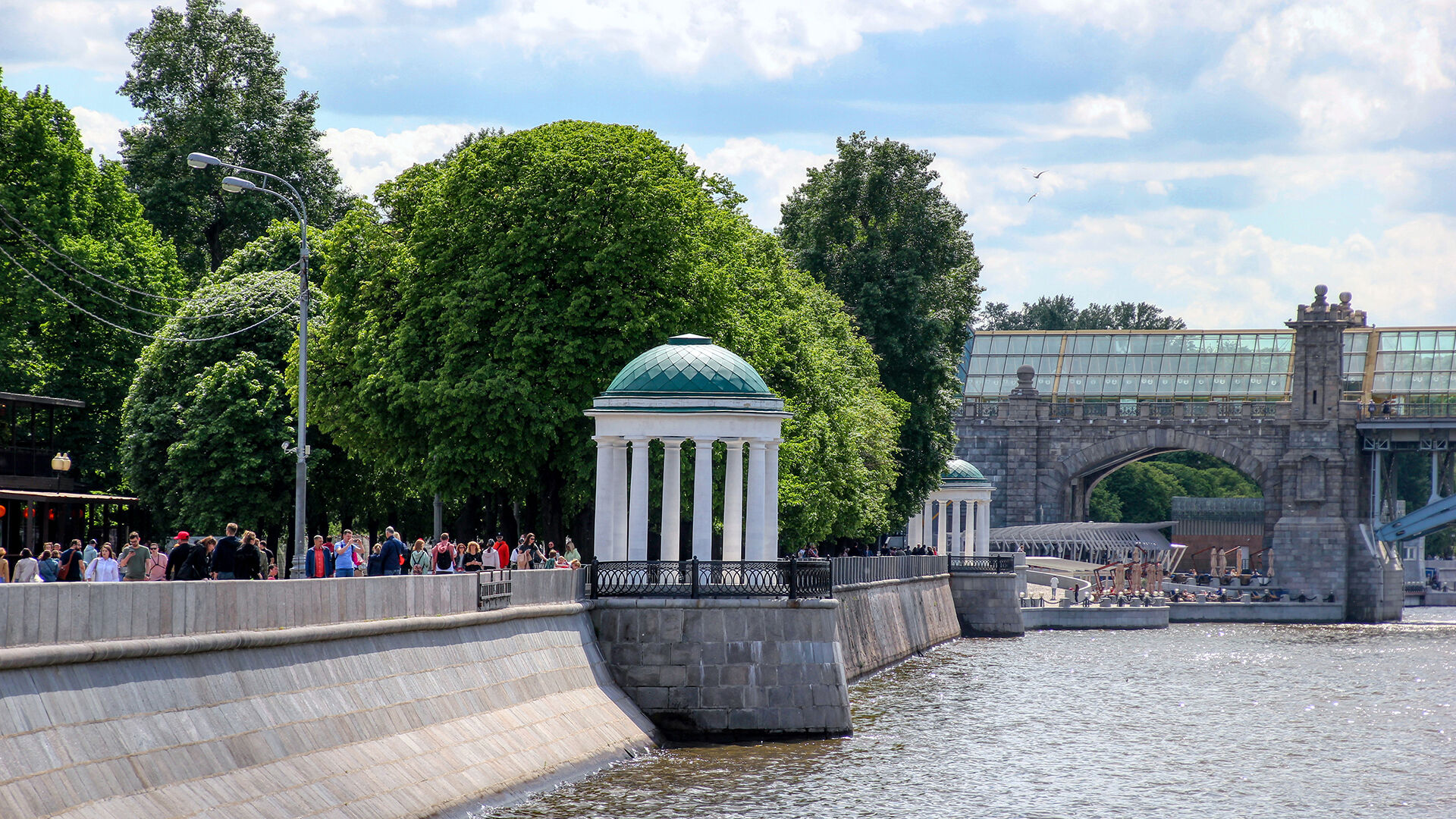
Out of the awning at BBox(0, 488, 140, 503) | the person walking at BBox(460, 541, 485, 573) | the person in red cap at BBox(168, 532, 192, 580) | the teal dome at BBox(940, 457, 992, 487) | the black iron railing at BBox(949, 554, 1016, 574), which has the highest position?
the teal dome at BBox(940, 457, 992, 487)

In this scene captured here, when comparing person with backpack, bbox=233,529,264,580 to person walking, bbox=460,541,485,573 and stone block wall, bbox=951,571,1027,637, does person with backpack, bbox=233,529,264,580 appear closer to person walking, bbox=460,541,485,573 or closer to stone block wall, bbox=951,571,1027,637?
person walking, bbox=460,541,485,573

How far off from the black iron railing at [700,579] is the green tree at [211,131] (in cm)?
3385

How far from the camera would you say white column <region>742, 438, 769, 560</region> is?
31.6 metres

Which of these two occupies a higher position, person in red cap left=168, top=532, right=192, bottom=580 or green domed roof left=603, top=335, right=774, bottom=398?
green domed roof left=603, top=335, right=774, bottom=398

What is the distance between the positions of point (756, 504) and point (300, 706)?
1418 centimetres

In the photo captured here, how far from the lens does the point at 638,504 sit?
31.7m

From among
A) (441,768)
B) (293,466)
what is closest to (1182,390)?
(293,466)

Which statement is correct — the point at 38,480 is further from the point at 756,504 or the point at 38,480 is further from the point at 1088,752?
the point at 1088,752

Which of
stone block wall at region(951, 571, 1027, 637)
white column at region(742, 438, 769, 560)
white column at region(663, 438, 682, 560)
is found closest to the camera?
white column at region(663, 438, 682, 560)

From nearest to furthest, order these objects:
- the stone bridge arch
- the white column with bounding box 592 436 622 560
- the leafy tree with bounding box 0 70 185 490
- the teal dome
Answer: the white column with bounding box 592 436 622 560 < the leafy tree with bounding box 0 70 185 490 < the teal dome < the stone bridge arch

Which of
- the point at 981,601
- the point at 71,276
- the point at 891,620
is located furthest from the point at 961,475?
the point at 71,276

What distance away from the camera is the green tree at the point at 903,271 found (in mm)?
62219

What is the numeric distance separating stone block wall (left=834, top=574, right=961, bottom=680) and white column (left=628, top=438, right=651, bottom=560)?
855 cm

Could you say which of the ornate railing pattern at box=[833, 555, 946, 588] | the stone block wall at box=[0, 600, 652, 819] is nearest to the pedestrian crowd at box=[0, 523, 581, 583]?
the stone block wall at box=[0, 600, 652, 819]
